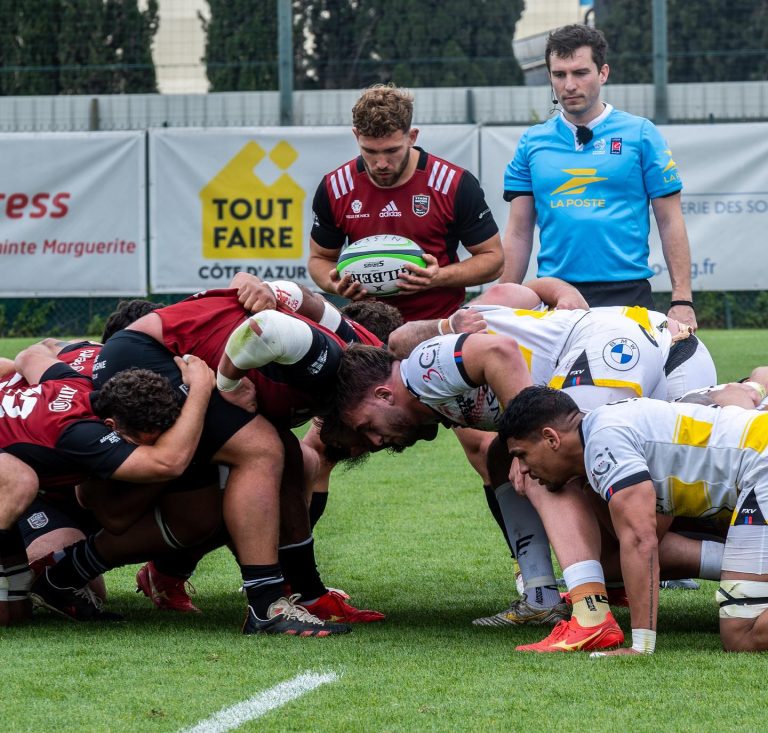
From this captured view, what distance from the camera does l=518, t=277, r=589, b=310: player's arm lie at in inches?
206

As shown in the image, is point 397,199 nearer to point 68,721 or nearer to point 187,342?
point 187,342

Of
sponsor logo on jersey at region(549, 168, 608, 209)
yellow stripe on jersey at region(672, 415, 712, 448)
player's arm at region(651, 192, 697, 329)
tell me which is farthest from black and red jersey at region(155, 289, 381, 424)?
player's arm at region(651, 192, 697, 329)

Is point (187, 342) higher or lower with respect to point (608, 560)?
higher

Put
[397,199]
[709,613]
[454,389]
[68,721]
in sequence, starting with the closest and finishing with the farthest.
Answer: [68,721] < [454,389] < [709,613] < [397,199]

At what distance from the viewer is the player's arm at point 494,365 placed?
427cm

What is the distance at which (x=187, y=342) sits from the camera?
4.86 metres

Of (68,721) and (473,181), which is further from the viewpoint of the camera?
(473,181)

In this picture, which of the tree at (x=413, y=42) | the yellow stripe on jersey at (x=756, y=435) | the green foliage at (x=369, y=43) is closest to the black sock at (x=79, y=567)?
the yellow stripe on jersey at (x=756, y=435)

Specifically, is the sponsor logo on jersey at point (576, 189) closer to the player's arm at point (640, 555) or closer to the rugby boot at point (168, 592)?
the player's arm at point (640, 555)

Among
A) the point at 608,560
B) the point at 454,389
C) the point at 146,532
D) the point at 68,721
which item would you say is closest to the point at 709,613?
the point at 608,560

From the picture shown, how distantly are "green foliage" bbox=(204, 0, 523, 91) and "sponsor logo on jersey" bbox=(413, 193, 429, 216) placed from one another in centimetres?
904

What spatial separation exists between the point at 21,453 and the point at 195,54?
11122 mm

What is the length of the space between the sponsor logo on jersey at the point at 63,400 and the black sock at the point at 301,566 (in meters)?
0.95

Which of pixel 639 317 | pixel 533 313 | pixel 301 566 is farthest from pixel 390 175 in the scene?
pixel 301 566
